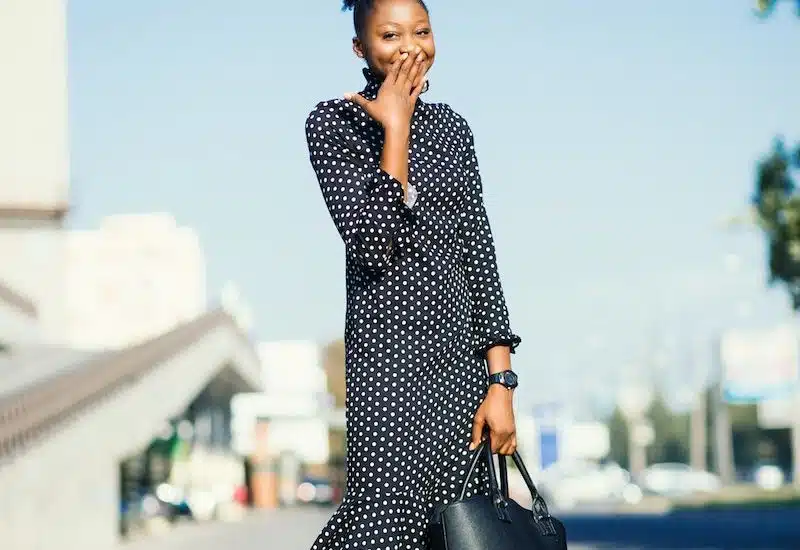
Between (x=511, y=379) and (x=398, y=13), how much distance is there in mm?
737

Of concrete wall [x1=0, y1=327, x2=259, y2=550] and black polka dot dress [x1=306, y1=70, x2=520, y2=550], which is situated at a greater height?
black polka dot dress [x1=306, y1=70, x2=520, y2=550]

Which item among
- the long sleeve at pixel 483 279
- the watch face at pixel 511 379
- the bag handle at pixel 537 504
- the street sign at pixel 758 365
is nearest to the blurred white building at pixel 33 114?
the long sleeve at pixel 483 279

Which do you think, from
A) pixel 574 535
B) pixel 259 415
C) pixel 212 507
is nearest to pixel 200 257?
pixel 259 415

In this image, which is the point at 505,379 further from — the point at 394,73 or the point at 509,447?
the point at 394,73

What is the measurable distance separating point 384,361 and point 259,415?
73.0 meters

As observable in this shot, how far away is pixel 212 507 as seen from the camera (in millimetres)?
56375

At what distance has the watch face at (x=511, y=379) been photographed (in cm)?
325

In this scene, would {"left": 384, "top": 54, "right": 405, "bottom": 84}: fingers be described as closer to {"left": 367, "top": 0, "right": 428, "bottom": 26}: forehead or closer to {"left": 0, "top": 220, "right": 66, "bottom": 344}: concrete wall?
{"left": 367, "top": 0, "right": 428, "bottom": 26}: forehead

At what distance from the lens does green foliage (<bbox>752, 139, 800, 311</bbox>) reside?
76.0 feet

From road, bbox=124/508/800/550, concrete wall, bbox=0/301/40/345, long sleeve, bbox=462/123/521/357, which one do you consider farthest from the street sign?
long sleeve, bbox=462/123/521/357

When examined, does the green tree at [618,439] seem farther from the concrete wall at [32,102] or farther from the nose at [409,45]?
the nose at [409,45]

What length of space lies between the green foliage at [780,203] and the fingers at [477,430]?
20293mm

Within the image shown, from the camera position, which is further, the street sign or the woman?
the street sign

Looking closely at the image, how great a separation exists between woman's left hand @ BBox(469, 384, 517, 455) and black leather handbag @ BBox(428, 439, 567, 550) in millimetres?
41
